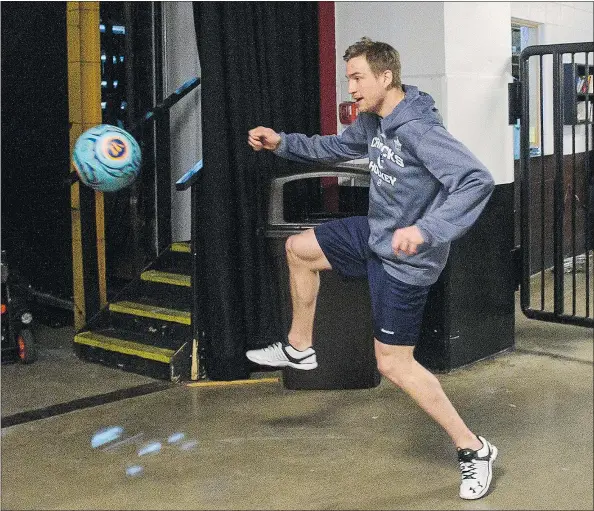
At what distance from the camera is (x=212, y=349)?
518 centimetres

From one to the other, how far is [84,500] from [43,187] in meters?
3.45

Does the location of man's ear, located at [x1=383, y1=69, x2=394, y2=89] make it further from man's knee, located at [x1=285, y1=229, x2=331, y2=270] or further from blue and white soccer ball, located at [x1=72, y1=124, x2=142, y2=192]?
blue and white soccer ball, located at [x1=72, y1=124, x2=142, y2=192]

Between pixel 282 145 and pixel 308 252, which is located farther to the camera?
pixel 282 145

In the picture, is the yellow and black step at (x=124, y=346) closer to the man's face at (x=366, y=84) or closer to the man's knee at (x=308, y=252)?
the man's knee at (x=308, y=252)

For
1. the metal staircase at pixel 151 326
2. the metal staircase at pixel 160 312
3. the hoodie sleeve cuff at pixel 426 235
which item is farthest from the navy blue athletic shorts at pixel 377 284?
the metal staircase at pixel 151 326

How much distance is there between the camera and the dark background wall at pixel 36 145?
6398mm

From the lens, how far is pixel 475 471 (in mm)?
3508

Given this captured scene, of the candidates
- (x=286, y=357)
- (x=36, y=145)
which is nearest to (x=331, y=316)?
(x=286, y=357)

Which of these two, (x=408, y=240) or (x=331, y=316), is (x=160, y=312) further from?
(x=408, y=240)

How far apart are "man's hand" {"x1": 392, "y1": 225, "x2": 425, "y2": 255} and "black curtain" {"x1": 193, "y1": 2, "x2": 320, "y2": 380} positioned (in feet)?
5.68

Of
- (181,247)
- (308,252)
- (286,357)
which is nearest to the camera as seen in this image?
(308,252)

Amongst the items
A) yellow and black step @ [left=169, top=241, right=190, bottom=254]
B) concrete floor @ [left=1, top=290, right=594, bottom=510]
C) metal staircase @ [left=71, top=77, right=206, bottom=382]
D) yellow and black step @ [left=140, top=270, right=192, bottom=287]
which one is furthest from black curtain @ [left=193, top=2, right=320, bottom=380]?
yellow and black step @ [left=169, top=241, right=190, bottom=254]

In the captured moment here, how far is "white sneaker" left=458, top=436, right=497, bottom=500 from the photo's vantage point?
137 inches

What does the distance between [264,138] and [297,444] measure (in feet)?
4.21
